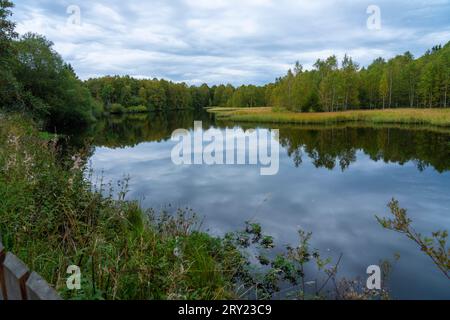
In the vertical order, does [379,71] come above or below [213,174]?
above

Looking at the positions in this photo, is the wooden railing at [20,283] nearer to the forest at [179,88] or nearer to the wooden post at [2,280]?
the wooden post at [2,280]

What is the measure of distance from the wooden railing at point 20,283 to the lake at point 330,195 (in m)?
5.95

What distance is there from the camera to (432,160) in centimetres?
1816

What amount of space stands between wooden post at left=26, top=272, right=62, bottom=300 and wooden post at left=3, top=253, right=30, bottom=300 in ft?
0.18

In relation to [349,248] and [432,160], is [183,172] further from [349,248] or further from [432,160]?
[432,160]

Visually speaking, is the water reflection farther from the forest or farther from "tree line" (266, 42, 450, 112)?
"tree line" (266, 42, 450, 112)

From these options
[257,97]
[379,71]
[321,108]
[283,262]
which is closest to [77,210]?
[283,262]

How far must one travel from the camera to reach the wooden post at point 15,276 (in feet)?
5.49

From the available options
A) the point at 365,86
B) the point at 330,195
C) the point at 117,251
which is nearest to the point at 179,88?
the point at 365,86

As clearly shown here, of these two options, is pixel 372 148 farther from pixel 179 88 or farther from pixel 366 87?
pixel 179 88

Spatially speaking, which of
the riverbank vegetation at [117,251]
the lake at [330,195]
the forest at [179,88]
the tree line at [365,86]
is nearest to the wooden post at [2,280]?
the riverbank vegetation at [117,251]

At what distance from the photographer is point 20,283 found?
1.67 m

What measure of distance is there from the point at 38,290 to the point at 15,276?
0.19m
